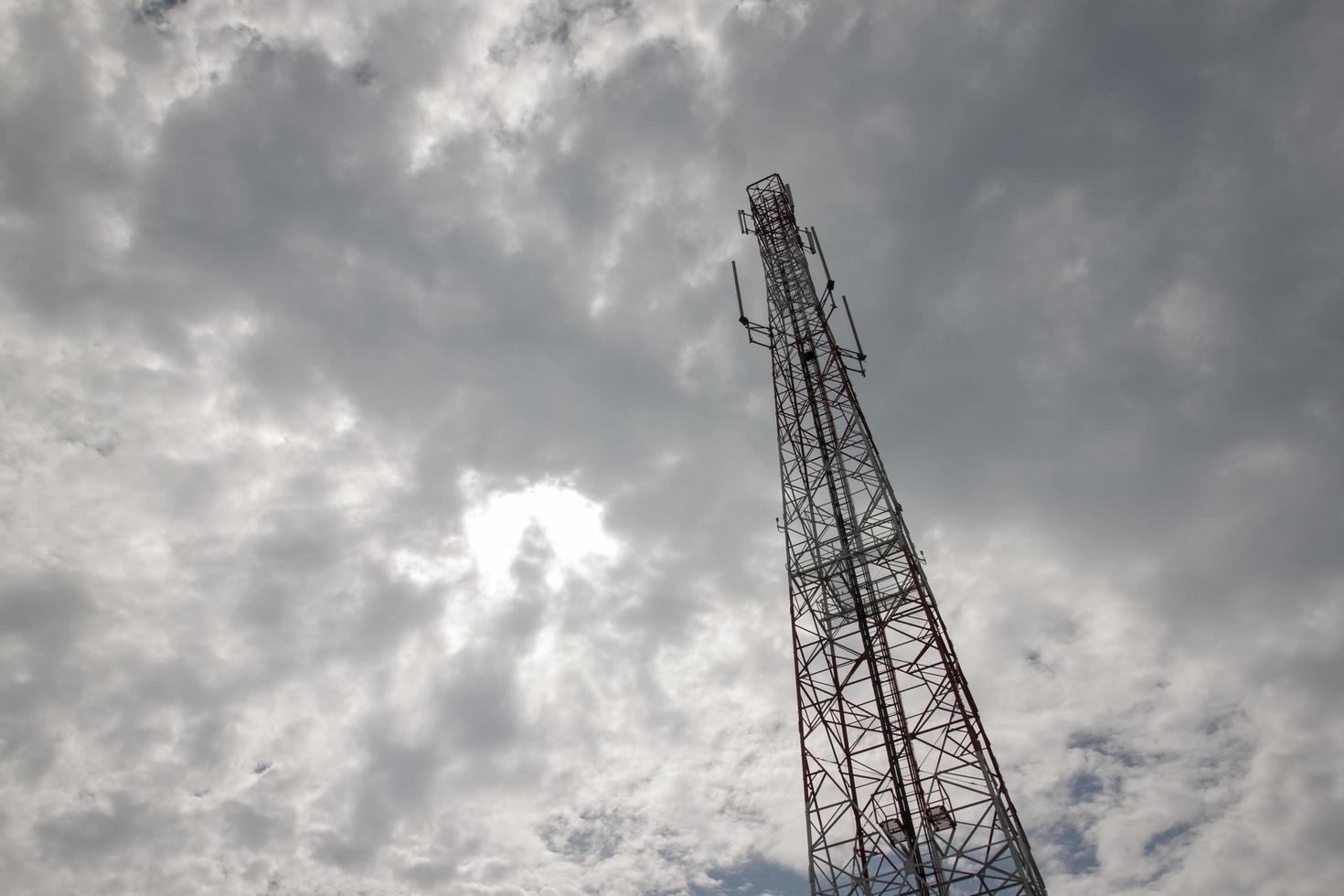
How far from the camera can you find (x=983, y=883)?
78.5 feet

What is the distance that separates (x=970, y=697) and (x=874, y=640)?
4357 mm

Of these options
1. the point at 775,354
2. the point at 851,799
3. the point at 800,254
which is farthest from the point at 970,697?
the point at 800,254

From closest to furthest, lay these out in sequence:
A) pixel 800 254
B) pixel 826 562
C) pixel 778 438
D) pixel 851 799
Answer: pixel 851 799 < pixel 826 562 < pixel 778 438 < pixel 800 254

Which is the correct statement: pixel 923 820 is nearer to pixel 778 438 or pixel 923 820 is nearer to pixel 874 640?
pixel 874 640

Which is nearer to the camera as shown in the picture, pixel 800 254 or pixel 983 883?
pixel 983 883

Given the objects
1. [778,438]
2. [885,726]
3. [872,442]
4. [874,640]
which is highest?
[778,438]

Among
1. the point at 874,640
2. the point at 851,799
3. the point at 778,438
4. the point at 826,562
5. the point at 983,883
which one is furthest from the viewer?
the point at 778,438

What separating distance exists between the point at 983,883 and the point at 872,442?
17290mm

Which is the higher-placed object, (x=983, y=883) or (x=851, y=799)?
(x=851, y=799)

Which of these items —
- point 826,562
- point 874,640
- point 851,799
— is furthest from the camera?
point 826,562

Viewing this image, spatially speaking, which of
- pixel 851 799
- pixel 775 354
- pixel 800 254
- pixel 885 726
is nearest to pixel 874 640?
pixel 885 726

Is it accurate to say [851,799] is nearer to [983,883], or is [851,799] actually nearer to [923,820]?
[923,820]

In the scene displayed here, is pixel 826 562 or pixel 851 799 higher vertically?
pixel 826 562

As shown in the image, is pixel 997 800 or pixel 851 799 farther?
pixel 851 799
